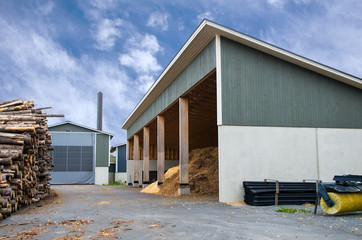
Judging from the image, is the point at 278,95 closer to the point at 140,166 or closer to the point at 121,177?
the point at 140,166

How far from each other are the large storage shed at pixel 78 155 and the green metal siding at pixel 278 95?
3249 centimetres

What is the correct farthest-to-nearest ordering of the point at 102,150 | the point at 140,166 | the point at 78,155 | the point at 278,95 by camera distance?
the point at 102,150, the point at 78,155, the point at 140,166, the point at 278,95

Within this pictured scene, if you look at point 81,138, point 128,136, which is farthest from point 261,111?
point 81,138

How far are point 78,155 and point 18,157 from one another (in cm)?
3249

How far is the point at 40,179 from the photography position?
1819 centimetres

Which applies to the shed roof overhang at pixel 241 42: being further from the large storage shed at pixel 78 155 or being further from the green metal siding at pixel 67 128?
the green metal siding at pixel 67 128

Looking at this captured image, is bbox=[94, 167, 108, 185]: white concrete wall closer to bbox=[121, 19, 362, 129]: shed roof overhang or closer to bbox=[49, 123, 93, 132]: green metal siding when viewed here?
bbox=[49, 123, 93, 132]: green metal siding

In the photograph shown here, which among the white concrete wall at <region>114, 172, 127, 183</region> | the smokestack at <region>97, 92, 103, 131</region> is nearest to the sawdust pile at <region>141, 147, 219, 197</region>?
the white concrete wall at <region>114, 172, 127, 183</region>

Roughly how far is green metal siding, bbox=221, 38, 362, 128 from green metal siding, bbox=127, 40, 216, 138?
974 mm

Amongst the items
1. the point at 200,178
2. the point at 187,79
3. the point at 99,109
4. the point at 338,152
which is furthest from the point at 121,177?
the point at 338,152

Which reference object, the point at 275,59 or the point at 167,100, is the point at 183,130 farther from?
the point at 275,59

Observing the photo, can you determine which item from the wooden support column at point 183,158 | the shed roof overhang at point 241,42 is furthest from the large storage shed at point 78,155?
the shed roof overhang at point 241,42

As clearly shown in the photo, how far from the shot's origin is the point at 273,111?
14695 mm

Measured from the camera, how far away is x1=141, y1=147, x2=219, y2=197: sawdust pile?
1889cm
